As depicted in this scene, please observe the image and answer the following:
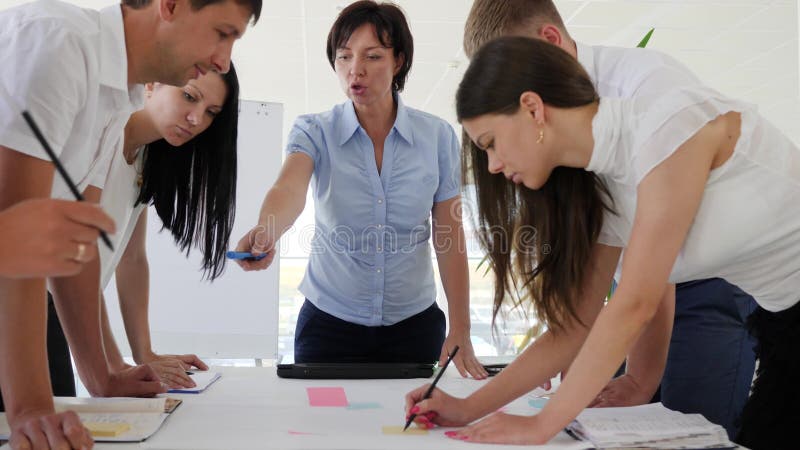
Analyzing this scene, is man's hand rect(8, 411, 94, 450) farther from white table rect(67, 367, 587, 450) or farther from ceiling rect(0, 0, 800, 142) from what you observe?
ceiling rect(0, 0, 800, 142)

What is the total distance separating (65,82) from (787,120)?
7.94 meters

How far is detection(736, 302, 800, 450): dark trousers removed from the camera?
111 centimetres

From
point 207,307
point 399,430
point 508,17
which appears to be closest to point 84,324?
point 399,430

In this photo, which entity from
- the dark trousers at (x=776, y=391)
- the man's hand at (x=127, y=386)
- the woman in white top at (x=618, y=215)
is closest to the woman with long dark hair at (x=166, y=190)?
the man's hand at (x=127, y=386)

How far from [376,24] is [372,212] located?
0.53 meters

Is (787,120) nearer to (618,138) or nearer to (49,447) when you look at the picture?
(618,138)

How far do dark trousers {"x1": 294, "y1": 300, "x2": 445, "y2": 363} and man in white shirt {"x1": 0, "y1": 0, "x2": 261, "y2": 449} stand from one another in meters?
0.61

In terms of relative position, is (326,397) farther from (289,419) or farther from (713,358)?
(713,358)

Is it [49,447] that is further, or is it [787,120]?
[787,120]

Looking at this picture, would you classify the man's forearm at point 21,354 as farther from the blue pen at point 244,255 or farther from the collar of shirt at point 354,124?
the collar of shirt at point 354,124

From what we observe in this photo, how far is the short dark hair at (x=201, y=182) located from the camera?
5.59 feet

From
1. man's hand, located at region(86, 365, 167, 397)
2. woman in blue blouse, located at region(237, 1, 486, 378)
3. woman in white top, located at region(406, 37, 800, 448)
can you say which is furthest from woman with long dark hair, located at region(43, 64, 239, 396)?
woman in white top, located at region(406, 37, 800, 448)

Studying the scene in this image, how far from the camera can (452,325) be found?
1963mm

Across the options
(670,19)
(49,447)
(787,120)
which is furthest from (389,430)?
(787,120)
